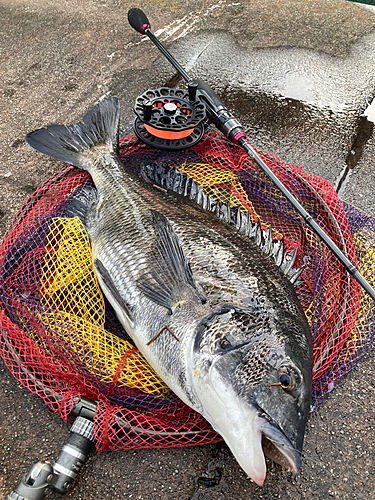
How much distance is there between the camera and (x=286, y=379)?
5.79 feet

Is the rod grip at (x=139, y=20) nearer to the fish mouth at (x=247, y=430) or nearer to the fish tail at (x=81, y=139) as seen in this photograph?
the fish tail at (x=81, y=139)

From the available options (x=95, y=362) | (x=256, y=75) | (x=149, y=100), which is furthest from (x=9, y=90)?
(x=95, y=362)

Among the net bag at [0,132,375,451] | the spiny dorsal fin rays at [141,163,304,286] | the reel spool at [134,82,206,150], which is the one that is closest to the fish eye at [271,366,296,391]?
the net bag at [0,132,375,451]

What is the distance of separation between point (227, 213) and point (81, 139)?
1450 millimetres

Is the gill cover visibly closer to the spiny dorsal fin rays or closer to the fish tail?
the spiny dorsal fin rays

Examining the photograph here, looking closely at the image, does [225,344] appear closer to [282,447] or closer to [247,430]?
[247,430]

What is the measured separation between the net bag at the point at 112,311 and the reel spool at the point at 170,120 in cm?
16

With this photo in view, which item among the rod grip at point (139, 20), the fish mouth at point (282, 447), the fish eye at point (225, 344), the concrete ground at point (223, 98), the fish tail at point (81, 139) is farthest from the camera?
the rod grip at point (139, 20)

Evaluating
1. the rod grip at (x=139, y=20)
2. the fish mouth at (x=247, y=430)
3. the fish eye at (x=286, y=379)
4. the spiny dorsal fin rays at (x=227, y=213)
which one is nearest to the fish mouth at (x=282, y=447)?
the fish mouth at (x=247, y=430)

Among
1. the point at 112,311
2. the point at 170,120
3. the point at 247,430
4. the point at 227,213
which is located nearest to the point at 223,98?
the point at 170,120

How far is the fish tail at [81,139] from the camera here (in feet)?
10.4

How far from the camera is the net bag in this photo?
2.21m

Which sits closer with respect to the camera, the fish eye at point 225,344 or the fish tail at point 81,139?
the fish eye at point 225,344

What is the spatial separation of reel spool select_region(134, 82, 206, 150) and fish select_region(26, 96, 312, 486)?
1.34ft
